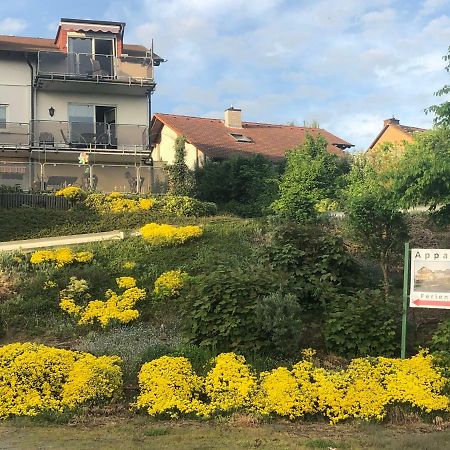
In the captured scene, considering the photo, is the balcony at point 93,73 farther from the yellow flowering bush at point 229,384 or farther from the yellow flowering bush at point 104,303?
the yellow flowering bush at point 229,384

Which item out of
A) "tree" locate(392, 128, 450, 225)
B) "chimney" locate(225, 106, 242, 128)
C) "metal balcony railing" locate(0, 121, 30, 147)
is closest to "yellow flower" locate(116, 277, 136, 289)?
"tree" locate(392, 128, 450, 225)

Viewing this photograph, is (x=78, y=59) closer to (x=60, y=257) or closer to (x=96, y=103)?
(x=96, y=103)

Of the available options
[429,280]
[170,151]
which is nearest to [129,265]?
[429,280]

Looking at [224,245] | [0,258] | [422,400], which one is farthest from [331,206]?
[422,400]

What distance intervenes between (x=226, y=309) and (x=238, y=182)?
62.5 feet

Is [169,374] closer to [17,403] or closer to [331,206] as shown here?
[17,403]

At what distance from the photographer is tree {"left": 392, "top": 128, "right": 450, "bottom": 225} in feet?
33.3

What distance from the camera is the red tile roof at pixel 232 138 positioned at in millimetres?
33250

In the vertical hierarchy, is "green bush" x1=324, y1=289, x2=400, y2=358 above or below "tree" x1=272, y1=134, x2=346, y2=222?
below

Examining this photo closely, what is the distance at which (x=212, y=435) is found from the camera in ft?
20.9

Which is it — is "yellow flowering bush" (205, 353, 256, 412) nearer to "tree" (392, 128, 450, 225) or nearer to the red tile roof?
"tree" (392, 128, 450, 225)

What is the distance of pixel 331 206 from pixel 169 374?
15636 millimetres

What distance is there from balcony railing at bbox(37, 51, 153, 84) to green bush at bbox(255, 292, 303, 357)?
2251 centimetres

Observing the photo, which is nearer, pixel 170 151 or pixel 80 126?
pixel 80 126
